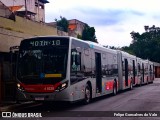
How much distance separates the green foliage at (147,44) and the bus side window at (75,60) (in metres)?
76.1

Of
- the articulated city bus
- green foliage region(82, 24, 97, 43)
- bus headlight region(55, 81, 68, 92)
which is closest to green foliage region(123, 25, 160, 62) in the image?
green foliage region(82, 24, 97, 43)

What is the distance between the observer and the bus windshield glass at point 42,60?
15344 millimetres

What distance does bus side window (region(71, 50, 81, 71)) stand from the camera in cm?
1593

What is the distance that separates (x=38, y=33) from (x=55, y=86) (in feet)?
36.6

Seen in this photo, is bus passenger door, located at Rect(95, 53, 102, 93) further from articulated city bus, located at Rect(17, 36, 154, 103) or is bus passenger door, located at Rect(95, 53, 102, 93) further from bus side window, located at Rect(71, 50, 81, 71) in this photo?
bus side window, located at Rect(71, 50, 81, 71)

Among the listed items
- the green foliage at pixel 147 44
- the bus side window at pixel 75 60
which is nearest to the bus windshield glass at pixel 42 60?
the bus side window at pixel 75 60

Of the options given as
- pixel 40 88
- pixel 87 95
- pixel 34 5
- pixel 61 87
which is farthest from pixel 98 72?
pixel 34 5

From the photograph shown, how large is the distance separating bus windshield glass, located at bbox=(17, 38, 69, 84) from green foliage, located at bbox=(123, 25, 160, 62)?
77.2 m

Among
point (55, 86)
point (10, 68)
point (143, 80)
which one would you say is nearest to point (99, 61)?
point (10, 68)

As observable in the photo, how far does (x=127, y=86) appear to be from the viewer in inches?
1163

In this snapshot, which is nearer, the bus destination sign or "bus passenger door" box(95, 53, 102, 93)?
the bus destination sign

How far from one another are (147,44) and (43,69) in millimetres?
79664

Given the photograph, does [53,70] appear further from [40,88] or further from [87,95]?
[87,95]

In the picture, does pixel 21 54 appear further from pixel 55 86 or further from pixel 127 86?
pixel 127 86
